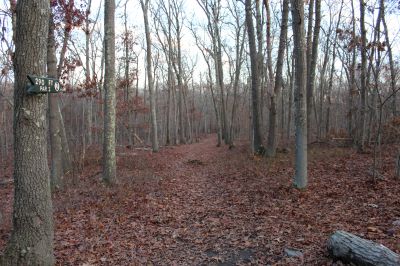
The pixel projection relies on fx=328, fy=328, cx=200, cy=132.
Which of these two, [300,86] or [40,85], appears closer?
[40,85]

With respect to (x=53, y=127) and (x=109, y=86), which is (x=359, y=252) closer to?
(x=109, y=86)

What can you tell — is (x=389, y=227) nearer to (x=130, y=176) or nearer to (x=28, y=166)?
(x=28, y=166)

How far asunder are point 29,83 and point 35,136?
0.71m

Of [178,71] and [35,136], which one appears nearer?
[35,136]

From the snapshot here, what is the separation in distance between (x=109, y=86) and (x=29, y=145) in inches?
227

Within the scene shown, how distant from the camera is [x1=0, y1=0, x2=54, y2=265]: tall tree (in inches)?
171

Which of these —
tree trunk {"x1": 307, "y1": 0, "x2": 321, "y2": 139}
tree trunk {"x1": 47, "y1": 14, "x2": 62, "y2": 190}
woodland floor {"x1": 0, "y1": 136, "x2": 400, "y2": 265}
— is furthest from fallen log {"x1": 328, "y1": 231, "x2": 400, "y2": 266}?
tree trunk {"x1": 307, "y1": 0, "x2": 321, "y2": 139}

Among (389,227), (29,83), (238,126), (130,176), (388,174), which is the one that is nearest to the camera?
(29,83)

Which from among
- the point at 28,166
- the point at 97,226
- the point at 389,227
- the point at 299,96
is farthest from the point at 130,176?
the point at 389,227

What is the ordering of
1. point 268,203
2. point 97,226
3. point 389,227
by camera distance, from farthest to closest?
1. point 268,203
2. point 97,226
3. point 389,227

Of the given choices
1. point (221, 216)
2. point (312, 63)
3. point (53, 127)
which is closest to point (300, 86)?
point (221, 216)

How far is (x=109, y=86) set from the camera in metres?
9.93

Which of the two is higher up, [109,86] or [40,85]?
[109,86]

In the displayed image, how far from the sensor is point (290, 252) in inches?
208
